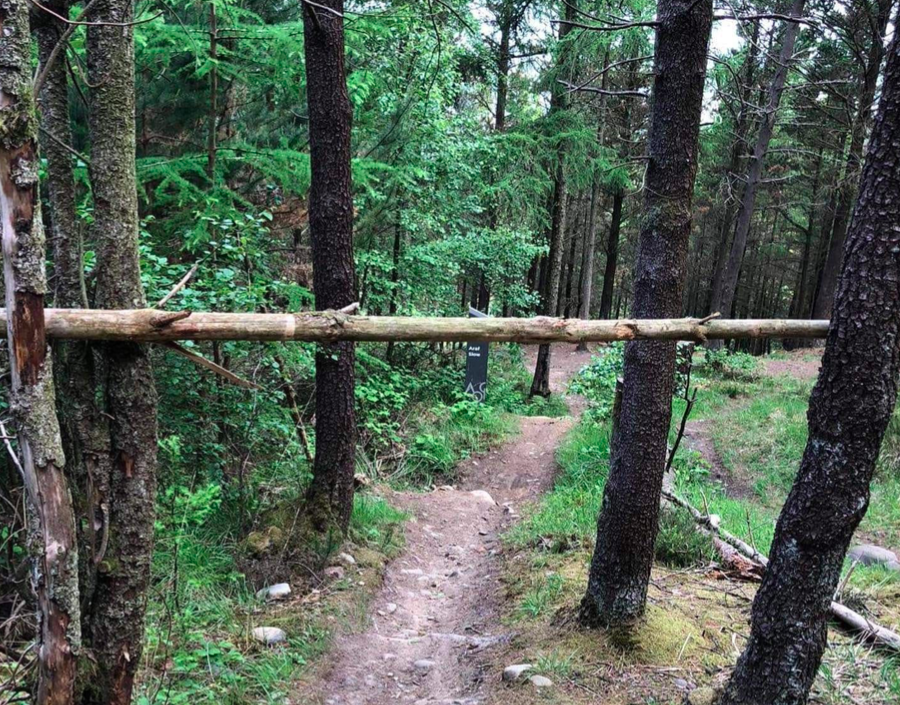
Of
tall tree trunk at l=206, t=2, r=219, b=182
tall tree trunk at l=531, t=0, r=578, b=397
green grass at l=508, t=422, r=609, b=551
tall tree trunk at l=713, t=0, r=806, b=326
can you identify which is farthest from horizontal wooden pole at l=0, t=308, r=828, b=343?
tall tree trunk at l=713, t=0, r=806, b=326

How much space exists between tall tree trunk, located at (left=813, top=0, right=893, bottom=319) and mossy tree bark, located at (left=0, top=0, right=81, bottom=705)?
8.48 m

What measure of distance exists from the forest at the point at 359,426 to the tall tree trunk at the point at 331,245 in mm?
30

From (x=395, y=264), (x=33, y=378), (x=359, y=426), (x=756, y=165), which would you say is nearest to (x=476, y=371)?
(x=395, y=264)

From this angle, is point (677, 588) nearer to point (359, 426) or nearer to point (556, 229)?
point (359, 426)

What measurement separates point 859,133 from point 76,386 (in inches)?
696

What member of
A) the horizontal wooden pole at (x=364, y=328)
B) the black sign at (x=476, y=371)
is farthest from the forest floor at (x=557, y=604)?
the black sign at (x=476, y=371)

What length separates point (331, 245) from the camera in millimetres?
5457

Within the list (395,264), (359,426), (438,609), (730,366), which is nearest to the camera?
(438,609)

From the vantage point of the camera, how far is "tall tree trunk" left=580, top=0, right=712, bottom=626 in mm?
3789

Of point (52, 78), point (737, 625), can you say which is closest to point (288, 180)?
point (52, 78)

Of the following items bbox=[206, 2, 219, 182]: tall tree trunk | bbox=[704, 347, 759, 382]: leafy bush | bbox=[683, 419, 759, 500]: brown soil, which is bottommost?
bbox=[683, 419, 759, 500]: brown soil

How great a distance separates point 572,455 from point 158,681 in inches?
260

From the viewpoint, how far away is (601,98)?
1567 centimetres

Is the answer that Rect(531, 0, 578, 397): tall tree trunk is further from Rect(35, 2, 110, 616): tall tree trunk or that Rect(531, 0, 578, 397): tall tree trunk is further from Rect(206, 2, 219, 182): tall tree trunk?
Rect(35, 2, 110, 616): tall tree trunk
